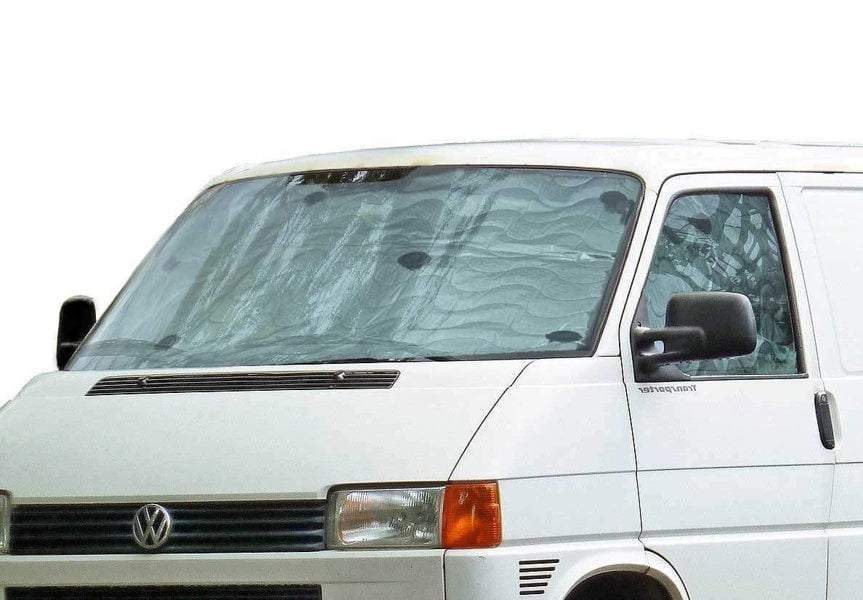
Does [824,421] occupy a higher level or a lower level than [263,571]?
higher

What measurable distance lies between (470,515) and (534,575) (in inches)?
12.2

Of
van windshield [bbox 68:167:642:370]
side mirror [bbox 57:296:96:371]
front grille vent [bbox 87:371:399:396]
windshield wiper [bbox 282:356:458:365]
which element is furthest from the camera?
side mirror [bbox 57:296:96:371]

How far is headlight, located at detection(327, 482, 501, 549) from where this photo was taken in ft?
21.5

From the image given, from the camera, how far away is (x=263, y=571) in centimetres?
667

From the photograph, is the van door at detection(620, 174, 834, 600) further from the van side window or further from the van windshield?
the van windshield

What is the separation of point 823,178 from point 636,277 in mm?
1376

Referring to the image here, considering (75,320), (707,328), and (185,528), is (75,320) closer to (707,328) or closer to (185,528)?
(185,528)

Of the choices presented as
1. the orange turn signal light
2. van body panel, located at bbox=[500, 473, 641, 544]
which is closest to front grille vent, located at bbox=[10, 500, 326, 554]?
the orange turn signal light

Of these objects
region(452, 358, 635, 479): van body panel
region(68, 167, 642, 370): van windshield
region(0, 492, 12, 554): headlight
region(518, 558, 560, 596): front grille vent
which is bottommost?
region(518, 558, 560, 596): front grille vent

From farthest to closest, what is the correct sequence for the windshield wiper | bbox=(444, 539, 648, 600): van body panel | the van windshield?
the van windshield < the windshield wiper < bbox=(444, 539, 648, 600): van body panel

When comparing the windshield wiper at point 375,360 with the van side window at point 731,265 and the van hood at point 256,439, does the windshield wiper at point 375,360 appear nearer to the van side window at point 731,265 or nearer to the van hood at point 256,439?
the van hood at point 256,439

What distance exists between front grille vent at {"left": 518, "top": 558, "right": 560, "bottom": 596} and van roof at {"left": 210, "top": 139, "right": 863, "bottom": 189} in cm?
162

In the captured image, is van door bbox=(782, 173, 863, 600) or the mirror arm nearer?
the mirror arm

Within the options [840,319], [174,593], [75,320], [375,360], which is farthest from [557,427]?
[75,320]
